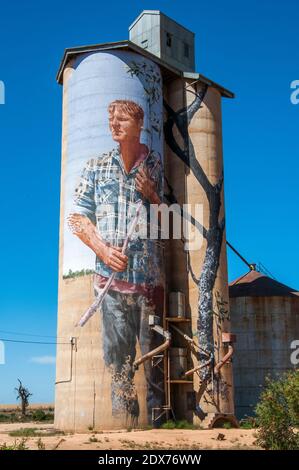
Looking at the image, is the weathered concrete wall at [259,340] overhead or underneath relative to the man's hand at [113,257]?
underneath

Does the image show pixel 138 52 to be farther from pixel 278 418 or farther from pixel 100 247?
pixel 278 418

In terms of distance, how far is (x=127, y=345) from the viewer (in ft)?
146

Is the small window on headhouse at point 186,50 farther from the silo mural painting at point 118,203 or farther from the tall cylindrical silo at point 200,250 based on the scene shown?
the silo mural painting at point 118,203

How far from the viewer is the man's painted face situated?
48.7 meters

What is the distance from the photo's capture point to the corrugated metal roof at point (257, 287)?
5666cm

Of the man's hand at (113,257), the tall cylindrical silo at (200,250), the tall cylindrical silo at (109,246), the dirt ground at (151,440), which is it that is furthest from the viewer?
the tall cylindrical silo at (200,250)

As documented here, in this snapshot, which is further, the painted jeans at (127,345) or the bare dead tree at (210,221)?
the bare dead tree at (210,221)

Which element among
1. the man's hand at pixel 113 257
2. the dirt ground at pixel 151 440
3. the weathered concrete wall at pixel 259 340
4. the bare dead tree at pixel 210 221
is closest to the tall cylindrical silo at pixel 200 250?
the bare dead tree at pixel 210 221

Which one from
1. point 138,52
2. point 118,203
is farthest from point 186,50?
point 118,203

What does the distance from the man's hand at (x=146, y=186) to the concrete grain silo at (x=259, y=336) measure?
12870 mm

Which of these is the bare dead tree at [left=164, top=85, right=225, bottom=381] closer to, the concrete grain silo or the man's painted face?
the man's painted face

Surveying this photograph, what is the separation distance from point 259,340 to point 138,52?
25427 mm

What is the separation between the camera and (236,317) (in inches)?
2192

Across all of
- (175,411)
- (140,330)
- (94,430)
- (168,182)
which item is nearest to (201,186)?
(168,182)
